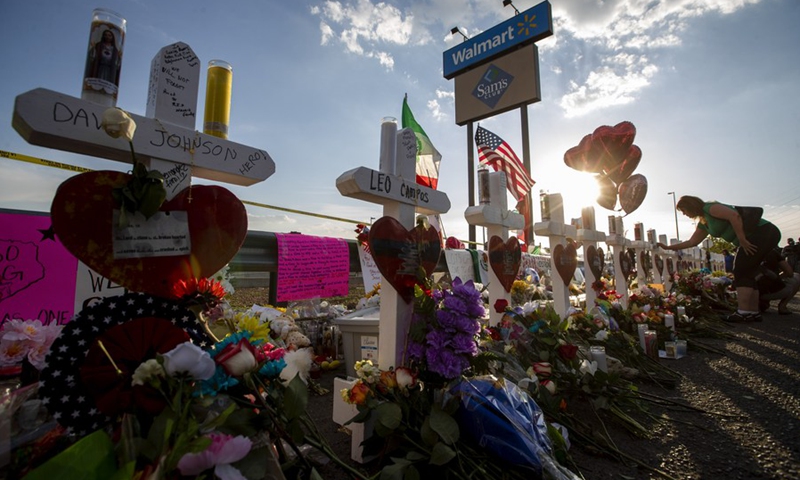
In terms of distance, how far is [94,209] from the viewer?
1.06 meters

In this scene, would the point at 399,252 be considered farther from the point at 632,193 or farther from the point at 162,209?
the point at 632,193

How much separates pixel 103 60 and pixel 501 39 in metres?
14.2

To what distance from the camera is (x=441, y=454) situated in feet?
3.77

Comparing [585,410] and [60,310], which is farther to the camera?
[585,410]

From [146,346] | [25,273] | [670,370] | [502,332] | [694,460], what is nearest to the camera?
[146,346]

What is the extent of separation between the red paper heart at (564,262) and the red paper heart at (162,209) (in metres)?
3.18

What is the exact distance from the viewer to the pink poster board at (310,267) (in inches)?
127

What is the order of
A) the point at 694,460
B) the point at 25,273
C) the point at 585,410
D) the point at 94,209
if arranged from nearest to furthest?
1. the point at 94,209
2. the point at 694,460
3. the point at 25,273
4. the point at 585,410

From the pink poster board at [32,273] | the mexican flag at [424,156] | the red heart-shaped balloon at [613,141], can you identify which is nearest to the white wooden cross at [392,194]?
the pink poster board at [32,273]

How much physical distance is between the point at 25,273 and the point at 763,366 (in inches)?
205

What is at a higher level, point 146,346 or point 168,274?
point 168,274

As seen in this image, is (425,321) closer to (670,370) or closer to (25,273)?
(25,273)

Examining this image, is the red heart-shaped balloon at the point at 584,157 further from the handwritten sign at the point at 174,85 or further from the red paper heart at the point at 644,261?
the handwritten sign at the point at 174,85

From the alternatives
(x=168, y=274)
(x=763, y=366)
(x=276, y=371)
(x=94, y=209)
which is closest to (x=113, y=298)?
(x=168, y=274)
